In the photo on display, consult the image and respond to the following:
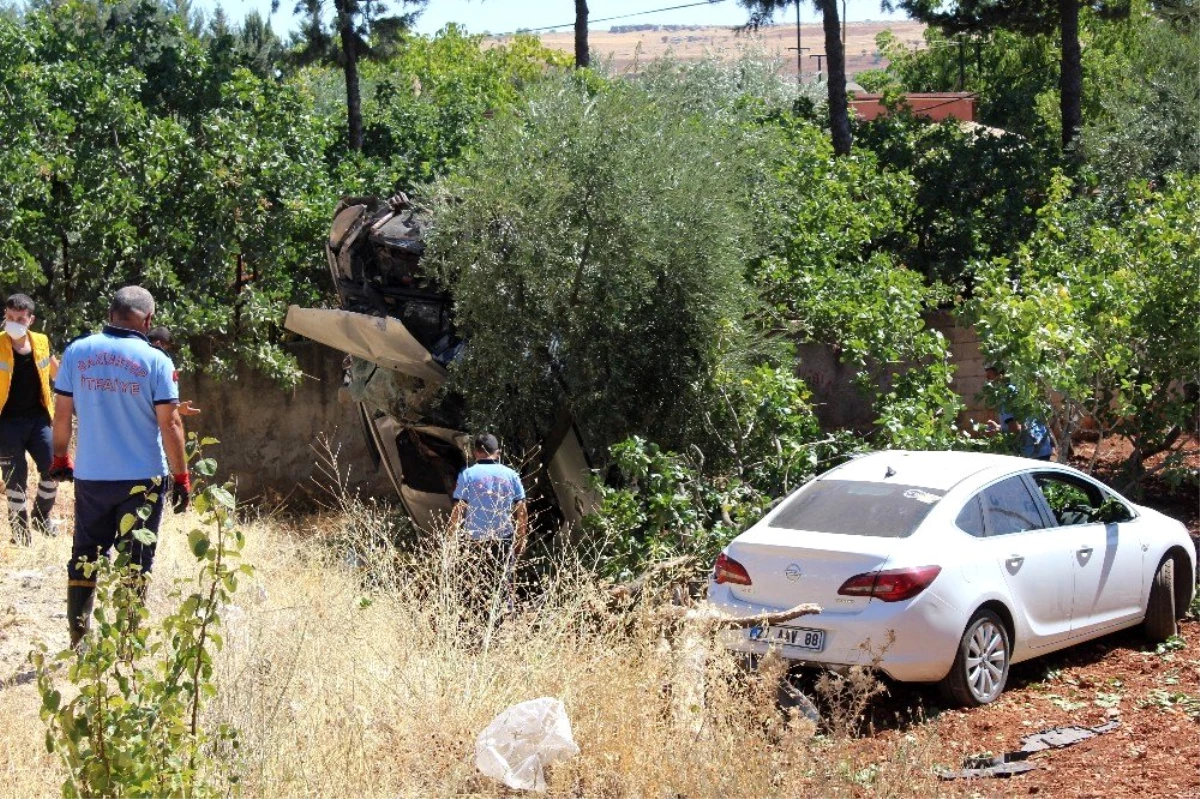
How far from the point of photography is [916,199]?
17.8 meters

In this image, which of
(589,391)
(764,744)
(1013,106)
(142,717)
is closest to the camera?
(142,717)

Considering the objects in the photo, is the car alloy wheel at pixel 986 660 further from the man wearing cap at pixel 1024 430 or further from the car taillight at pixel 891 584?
the man wearing cap at pixel 1024 430

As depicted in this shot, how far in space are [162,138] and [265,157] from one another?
1.03m

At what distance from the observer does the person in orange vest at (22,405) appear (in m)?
9.80

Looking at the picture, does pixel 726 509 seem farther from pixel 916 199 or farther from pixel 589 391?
pixel 916 199

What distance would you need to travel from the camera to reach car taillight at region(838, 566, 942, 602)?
7.59m

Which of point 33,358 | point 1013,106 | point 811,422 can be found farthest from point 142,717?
point 1013,106

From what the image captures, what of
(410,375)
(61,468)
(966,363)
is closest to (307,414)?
(410,375)

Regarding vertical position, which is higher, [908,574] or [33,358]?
[33,358]

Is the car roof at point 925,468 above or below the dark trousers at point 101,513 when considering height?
below

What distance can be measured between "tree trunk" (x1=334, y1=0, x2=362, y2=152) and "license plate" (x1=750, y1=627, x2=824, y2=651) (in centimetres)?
1175

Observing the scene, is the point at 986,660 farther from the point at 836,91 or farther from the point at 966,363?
the point at 836,91

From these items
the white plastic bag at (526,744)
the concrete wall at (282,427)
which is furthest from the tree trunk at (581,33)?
the white plastic bag at (526,744)

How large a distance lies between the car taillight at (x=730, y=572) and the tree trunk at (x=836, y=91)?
11.3 meters
